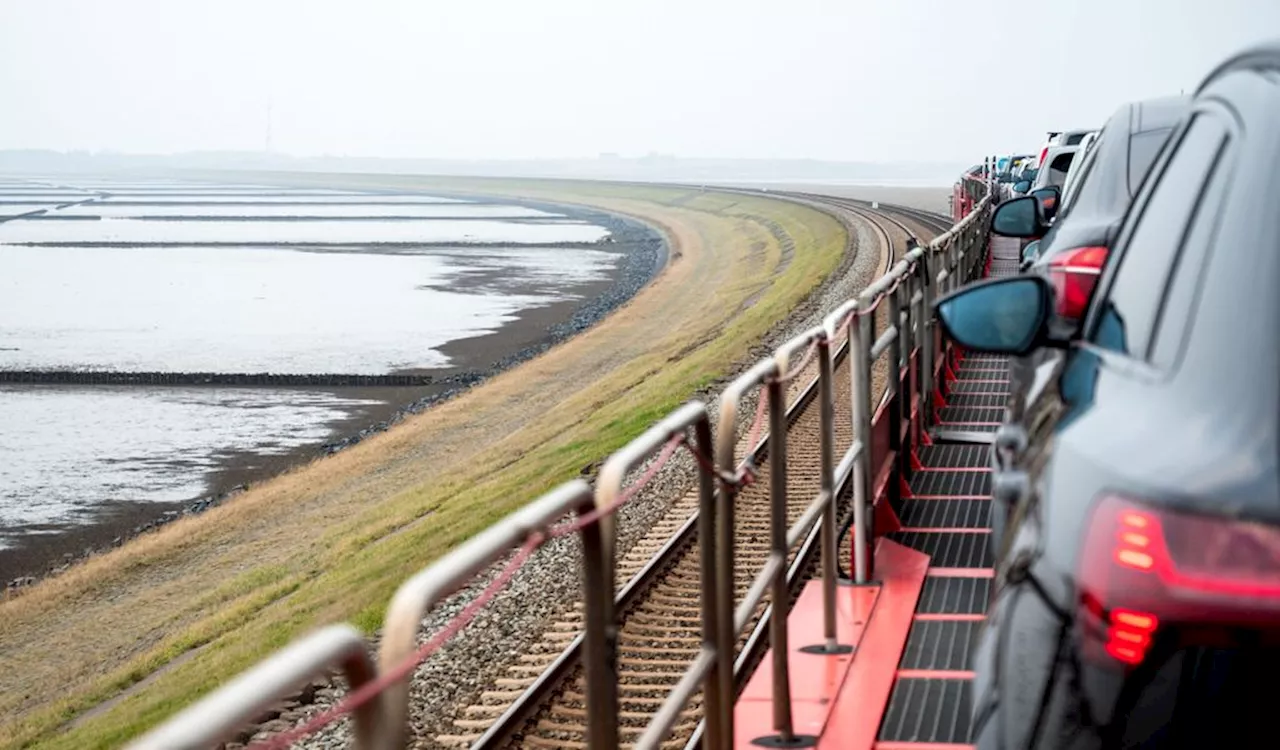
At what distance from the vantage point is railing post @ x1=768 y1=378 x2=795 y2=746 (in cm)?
593

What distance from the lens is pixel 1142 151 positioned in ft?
29.6

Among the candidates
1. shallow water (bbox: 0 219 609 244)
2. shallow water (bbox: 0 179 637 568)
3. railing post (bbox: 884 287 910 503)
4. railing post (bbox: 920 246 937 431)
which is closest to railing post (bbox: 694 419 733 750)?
railing post (bbox: 884 287 910 503)

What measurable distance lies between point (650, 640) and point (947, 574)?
88.3 inches

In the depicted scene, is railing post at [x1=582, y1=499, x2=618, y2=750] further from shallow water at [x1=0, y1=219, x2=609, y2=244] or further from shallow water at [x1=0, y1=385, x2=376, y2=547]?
shallow water at [x1=0, y1=219, x2=609, y2=244]

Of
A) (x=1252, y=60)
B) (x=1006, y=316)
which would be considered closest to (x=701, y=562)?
(x=1006, y=316)

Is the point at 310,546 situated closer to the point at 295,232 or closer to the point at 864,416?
the point at 864,416

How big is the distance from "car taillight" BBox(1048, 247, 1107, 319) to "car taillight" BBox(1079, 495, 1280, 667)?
4.58m

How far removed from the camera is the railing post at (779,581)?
5930 mm

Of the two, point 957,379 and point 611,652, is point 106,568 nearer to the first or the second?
point 957,379

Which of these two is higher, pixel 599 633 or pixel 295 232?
pixel 599 633

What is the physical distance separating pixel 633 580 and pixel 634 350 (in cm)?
3367

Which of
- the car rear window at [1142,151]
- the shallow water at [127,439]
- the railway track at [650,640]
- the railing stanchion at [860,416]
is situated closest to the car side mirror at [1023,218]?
the car rear window at [1142,151]

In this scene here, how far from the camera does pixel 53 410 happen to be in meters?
40.1

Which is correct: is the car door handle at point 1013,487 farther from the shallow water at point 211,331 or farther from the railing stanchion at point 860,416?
the shallow water at point 211,331
